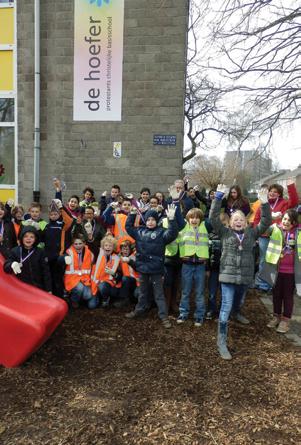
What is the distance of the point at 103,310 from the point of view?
548cm

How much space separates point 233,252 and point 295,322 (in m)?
1.85

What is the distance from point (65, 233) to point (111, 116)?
419cm

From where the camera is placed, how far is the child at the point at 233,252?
426 centimetres

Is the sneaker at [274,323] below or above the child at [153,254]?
below

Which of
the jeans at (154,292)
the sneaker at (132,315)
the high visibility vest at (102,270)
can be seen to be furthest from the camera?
the high visibility vest at (102,270)

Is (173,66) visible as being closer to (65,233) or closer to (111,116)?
(111,116)

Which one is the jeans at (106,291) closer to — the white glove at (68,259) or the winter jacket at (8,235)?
the white glove at (68,259)

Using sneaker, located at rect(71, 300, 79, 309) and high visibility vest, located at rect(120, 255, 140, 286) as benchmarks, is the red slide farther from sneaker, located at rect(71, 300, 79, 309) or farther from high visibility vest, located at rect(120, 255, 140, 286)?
high visibility vest, located at rect(120, 255, 140, 286)

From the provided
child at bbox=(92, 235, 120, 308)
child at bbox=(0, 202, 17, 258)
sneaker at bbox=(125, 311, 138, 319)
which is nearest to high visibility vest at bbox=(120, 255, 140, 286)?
child at bbox=(92, 235, 120, 308)

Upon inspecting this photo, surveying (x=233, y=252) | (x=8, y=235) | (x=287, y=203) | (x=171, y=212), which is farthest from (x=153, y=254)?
(x=287, y=203)

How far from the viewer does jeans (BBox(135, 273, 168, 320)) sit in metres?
5.02

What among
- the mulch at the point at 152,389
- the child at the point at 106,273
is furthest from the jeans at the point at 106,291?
the mulch at the point at 152,389

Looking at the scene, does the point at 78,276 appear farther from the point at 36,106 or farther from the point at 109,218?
the point at 36,106

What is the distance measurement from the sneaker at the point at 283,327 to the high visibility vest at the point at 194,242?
130 cm
